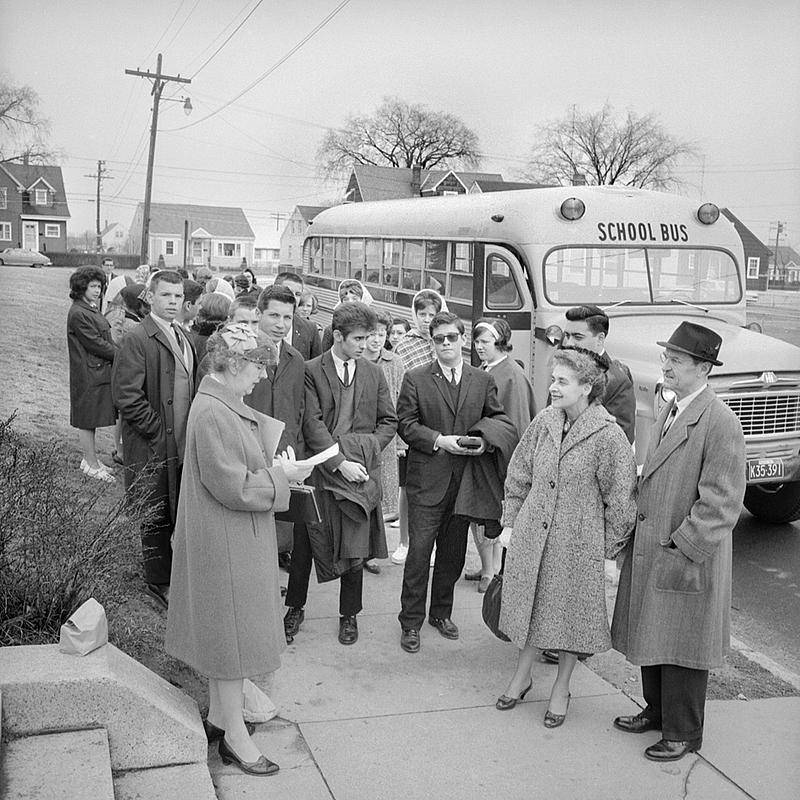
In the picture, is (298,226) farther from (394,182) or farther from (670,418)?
(670,418)

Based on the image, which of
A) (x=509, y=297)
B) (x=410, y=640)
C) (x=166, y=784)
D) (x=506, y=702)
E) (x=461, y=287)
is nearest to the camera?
(x=166, y=784)

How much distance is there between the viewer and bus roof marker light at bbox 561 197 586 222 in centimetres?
898

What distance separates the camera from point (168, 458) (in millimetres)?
5312

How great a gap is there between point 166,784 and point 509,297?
6481 mm

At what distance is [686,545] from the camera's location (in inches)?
152

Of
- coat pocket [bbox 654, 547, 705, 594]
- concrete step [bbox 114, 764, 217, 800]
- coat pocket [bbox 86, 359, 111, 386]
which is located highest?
coat pocket [bbox 86, 359, 111, 386]

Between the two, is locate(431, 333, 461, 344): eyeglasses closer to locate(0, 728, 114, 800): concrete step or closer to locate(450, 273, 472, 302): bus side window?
locate(0, 728, 114, 800): concrete step

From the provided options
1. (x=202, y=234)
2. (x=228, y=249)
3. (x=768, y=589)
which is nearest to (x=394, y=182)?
(x=768, y=589)

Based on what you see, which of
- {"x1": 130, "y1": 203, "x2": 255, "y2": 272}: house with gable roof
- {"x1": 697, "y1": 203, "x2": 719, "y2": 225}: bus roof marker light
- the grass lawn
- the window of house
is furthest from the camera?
the window of house

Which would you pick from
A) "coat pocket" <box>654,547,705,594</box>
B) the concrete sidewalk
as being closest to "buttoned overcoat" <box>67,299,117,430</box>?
the concrete sidewalk

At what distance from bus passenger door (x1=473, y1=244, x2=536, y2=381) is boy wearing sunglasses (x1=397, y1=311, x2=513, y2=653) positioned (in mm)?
3631

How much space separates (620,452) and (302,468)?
4.61ft

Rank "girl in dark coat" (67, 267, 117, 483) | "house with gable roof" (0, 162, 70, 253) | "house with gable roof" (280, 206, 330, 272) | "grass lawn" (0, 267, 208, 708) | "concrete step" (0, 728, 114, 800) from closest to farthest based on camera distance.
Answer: "concrete step" (0, 728, 114, 800)
"grass lawn" (0, 267, 208, 708)
"girl in dark coat" (67, 267, 117, 483)
"house with gable roof" (280, 206, 330, 272)
"house with gable roof" (0, 162, 70, 253)

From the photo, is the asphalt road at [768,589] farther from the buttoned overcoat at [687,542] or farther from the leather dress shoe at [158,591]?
the leather dress shoe at [158,591]
